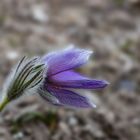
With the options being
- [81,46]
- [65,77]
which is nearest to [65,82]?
[65,77]

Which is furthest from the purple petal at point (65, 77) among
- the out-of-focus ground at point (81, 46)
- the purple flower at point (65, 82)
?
the out-of-focus ground at point (81, 46)

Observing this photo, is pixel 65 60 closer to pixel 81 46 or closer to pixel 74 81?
pixel 74 81

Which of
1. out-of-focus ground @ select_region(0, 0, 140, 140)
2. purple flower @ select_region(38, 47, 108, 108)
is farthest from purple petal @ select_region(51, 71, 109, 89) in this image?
out-of-focus ground @ select_region(0, 0, 140, 140)

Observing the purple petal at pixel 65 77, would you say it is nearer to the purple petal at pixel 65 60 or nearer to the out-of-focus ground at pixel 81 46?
the purple petal at pixel 65 60

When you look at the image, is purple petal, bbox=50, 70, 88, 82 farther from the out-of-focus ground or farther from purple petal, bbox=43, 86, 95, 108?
the out-of-focus ground

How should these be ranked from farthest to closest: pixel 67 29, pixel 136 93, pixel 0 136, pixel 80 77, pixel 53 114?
pixel 67 29 → pixel 136 93 → pixel 53 114 → pixel 0 136 → pixel 80 77

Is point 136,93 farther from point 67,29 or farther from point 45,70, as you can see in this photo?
point 45,70

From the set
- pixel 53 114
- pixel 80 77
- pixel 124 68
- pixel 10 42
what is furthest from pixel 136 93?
pixel 80 77
